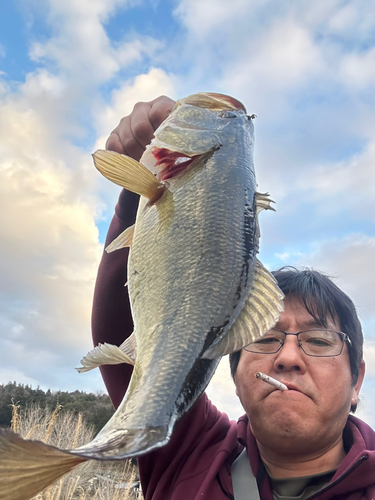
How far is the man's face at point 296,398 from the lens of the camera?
2.31 m

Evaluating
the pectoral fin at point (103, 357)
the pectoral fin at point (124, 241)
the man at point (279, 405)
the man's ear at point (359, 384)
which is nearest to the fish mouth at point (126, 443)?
the pectoral fin at point (103, 357)

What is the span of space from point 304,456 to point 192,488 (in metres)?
0.68

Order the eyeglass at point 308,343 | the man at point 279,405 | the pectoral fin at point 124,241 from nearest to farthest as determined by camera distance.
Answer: the pectoral fin at point 124,241
the man at point 279,405
the eyeglass at point 308,343

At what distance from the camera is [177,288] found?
1.48m

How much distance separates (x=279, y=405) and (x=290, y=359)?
0.26 metres

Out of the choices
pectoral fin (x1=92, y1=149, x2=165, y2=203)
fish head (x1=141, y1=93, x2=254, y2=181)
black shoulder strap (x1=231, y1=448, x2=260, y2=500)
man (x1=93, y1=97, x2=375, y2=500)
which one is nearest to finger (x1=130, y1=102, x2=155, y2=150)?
man (x1=93, y1=97, x2=375, y2=500)

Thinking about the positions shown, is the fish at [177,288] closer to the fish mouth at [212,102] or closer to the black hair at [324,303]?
the fish mouth at [212,102]

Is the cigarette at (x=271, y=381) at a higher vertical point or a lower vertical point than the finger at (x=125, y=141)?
lower

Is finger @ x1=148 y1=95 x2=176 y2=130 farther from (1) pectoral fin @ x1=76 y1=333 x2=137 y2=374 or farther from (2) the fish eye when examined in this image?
(1) pectoral fin @ x1=76 y1=333 x2=137 y2=374

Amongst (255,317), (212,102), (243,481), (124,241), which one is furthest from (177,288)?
(243,481)

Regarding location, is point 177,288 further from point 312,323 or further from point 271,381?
point 312,323

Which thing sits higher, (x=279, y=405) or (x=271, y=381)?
(x=271, y=381)

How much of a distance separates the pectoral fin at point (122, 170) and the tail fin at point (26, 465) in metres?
1.10

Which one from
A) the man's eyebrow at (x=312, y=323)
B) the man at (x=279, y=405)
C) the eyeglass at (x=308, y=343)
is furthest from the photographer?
the man's eyebrow at (x=312, y=323)
